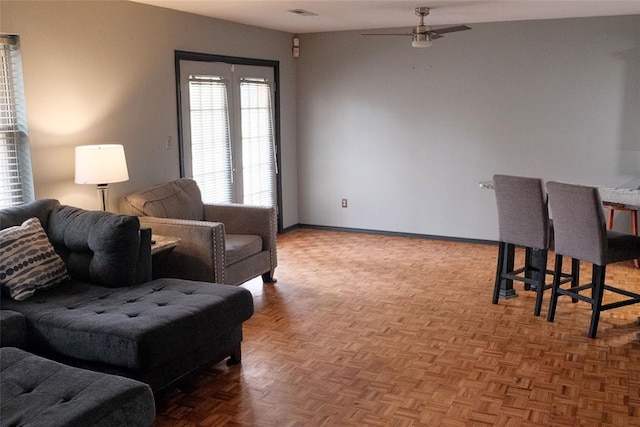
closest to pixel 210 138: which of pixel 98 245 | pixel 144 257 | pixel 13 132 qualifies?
pixel 13 132

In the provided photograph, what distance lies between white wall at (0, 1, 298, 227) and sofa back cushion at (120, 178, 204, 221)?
19cm

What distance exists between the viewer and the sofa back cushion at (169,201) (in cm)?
461

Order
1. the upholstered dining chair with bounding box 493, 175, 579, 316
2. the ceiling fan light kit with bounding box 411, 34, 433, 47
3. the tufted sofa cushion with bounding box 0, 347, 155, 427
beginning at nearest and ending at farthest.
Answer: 1. the tufted sofa cushion with bounding box 0, 347, 155, 427
2. the upholstered dining chair with bounding box 493, 175, 579, 316
3. the ceiling fan light kit with bounding box 411, 34, 433, 47

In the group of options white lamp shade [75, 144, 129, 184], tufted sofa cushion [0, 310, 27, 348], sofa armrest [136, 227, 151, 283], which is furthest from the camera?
white lamp shade [75, 144, 129, 184]

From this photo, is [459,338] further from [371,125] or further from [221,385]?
[371,125]

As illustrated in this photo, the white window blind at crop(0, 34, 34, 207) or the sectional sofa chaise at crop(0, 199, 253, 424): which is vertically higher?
the white window blind at crop(0, 34, 34, 207)

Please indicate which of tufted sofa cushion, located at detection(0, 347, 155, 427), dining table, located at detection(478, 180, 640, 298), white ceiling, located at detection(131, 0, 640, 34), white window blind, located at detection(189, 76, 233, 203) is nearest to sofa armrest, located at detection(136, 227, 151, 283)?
tufted sofa cushion, located at detection(0, 347, 155, 427)

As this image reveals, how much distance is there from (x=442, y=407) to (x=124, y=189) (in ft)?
9.73

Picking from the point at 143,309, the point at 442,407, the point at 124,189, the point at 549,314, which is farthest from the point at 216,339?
the point at 549,314

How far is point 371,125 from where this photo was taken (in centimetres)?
689

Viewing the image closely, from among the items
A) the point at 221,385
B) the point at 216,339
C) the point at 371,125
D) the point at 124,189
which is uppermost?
the point at 371,125

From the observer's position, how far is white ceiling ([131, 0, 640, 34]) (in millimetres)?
4953

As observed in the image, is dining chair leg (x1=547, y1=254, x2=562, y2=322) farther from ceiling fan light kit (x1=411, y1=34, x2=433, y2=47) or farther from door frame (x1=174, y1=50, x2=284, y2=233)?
door frame (x1=174, y1=50, x2=284, y2=233)

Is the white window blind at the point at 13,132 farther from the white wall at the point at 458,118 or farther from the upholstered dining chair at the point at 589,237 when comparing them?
the white wall at the point at 458,118
